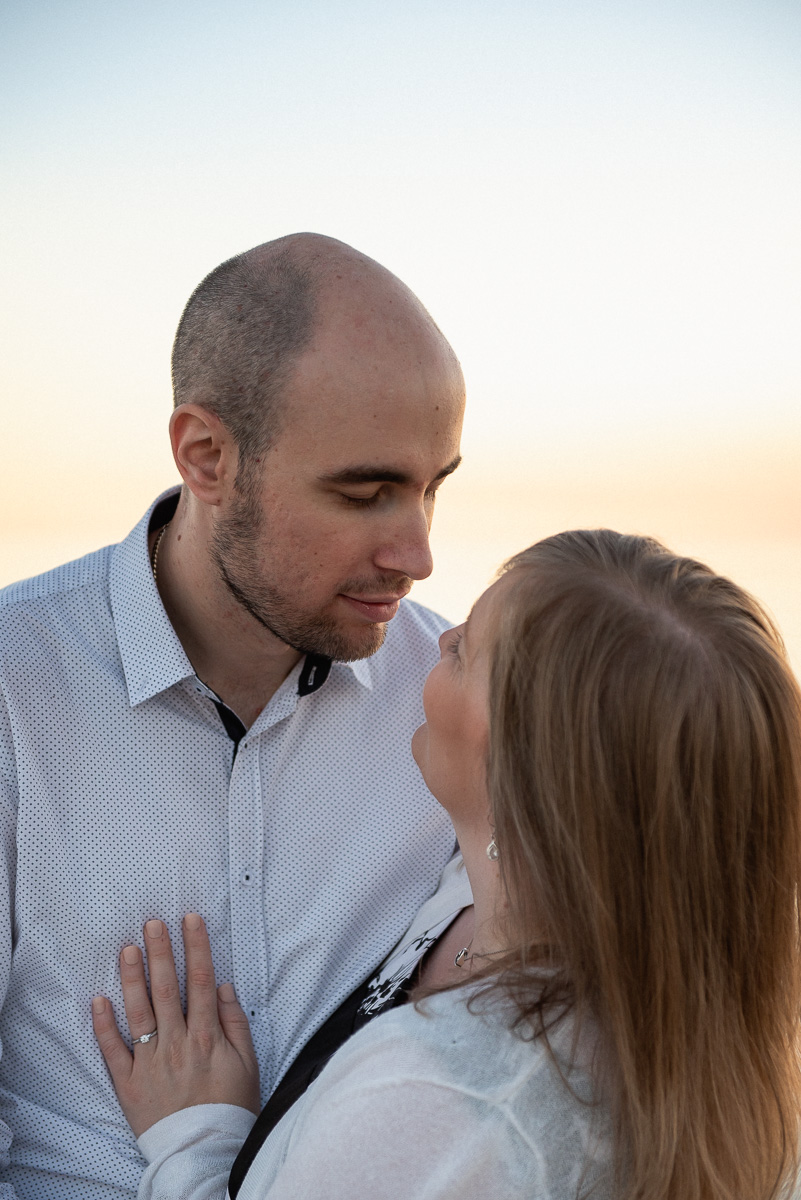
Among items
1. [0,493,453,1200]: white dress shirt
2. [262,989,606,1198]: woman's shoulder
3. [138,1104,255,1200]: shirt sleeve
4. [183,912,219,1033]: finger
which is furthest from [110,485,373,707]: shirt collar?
[262,989,606,1198]: woman's shoulder

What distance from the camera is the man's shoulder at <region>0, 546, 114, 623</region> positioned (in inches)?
59.3

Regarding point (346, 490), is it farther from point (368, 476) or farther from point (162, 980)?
point (162, 980)

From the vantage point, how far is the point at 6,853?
138 cm

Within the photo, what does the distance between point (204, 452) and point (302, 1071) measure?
2.94ft

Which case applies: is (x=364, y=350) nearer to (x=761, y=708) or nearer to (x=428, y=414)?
(x=428, y=414)

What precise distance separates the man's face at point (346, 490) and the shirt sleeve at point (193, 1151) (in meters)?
0.67

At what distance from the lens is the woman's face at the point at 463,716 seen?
1.07m

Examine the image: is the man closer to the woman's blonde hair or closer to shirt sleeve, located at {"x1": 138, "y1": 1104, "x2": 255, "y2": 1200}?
shirt sleeve, located at {"x1": 138, "y1": 1104, "x2": 255, "y2": 1200}

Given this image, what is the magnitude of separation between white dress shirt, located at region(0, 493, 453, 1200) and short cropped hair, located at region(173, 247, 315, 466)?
0.84ft

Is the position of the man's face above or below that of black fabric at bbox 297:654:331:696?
above

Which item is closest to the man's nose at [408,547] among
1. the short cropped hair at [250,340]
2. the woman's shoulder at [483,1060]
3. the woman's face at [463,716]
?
the short cropped hair at [250,340]

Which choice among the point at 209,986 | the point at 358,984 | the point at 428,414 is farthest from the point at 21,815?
the point at 428,414

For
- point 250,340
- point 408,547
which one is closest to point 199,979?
point 408,547

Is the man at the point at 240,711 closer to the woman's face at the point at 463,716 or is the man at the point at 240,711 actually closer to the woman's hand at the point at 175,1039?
the woman's hand at the point at 175,1039
